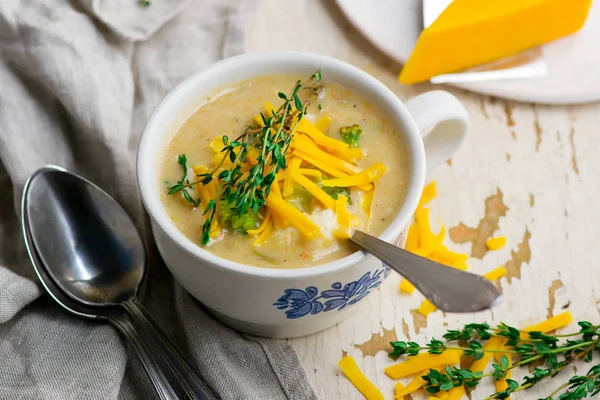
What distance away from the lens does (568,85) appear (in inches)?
85.7

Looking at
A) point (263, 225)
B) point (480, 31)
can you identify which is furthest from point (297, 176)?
point (480, 31)

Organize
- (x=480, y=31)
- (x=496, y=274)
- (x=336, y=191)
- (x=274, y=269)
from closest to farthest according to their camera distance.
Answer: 1. (x=274, y=269)
2. (x=336, y=191)
3. (x=496, y=274)
4. (x=480, y=31)

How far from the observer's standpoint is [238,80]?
173 centimetres

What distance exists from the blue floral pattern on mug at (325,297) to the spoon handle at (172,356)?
25cm

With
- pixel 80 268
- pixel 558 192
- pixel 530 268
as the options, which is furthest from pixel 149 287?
pixel 558 192

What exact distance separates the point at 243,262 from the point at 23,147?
30.6 inches

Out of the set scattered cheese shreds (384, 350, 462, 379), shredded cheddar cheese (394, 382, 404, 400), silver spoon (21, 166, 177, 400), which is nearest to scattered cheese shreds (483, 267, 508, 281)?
scattered cheese shreds (384, 350, 462, 379)

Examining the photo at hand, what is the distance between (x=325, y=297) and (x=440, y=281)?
0.28 meters

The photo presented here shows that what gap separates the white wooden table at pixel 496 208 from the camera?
69.4 inches

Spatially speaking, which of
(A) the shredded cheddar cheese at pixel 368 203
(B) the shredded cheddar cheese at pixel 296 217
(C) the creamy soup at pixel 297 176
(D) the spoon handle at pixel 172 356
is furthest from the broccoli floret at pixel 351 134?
(D) the spoon handle at pixel 172 356

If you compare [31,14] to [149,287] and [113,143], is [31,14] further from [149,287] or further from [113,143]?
[149,287]

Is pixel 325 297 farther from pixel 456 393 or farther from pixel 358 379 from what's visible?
pixel 456 393

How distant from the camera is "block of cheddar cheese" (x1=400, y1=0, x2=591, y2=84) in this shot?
2.13 meters

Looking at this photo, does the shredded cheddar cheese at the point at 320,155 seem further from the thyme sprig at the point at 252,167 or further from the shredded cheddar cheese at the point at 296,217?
the shredded cheddar cheese at the point at 296,217
